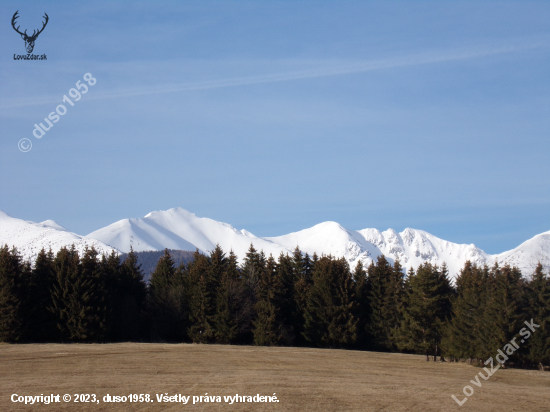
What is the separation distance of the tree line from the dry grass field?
33.6 ft

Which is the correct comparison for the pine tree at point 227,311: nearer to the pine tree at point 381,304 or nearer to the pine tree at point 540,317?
the pine tree at point 381,304

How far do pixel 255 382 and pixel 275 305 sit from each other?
133 ft

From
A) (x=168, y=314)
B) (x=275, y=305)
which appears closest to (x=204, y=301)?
(x=168, y=314)

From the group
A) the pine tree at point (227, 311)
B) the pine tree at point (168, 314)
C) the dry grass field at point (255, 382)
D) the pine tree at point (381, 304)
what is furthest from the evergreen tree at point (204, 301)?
the pine tree at point (381, 304)

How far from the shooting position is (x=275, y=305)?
71500 mm

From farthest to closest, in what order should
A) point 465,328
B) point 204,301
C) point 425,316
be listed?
point 204,301, point 425,316, point 465,328

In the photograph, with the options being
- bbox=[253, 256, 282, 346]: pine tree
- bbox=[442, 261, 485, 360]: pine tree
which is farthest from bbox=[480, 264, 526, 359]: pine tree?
bbox=[253, 256, 282, 346]: pine tree

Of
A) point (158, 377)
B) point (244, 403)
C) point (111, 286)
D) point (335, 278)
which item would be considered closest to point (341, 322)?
point (335, 278)

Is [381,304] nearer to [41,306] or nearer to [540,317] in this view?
[540,317]

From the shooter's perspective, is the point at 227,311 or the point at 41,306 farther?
the point at 227,311

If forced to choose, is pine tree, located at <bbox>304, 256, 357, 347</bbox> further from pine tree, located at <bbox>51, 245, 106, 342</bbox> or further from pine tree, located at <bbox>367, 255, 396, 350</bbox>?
pine tree, located at <bbox>51, 245, 106, 342</bbox>

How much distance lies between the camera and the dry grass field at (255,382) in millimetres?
25342

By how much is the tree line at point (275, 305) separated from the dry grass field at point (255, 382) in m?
10.2

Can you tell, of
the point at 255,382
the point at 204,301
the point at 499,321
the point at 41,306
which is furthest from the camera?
the point at 204,301
